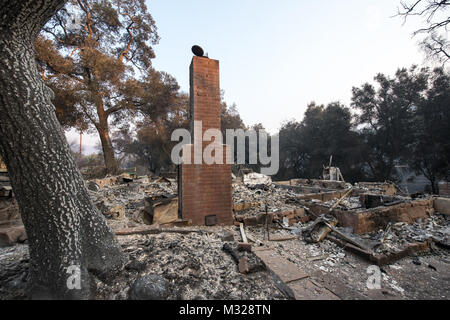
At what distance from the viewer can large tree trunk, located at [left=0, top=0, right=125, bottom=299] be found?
1.25m

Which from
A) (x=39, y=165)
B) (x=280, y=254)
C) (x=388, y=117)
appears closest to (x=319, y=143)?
(x=388, y=117)

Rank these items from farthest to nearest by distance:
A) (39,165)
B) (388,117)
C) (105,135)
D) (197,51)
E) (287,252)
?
(388,117) < (105,135) < (197,51) < (287,252) < (39,165)

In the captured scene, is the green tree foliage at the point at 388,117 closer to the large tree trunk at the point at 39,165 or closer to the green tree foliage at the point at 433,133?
the green tree foliage at the point at 433,133

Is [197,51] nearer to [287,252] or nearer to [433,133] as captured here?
[287,252]

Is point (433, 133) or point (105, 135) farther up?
point (433, 133)

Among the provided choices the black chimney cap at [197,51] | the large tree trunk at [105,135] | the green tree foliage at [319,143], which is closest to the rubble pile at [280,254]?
the black chimney cap at [197,51]

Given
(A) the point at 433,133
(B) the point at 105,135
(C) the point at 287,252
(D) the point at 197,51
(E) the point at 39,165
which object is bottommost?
(C) the point at 287,252

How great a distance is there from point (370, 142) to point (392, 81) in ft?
17.3

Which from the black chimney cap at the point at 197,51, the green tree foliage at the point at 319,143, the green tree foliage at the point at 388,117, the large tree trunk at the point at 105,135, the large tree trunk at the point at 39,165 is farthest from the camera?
the green tree foliage at the point at 319,143

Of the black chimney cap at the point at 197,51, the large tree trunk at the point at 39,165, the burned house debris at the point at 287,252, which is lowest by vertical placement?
the burned house debris at the point at 287,252

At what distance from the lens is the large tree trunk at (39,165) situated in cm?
125

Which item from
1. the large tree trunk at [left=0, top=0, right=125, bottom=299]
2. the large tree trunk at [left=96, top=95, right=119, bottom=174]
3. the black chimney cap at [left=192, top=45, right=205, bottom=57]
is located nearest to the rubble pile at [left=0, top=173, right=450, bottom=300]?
the large tree trunk at [left=0, top=0, right=125, bottom=299]

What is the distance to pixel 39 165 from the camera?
1361 millimetres

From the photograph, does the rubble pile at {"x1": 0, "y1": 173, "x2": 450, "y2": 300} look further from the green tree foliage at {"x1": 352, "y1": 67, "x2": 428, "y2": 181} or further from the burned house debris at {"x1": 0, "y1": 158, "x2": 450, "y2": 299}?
the green tree foliage at {"x1": 352, "y1": 67, "x2": 428, "y2": 181}
